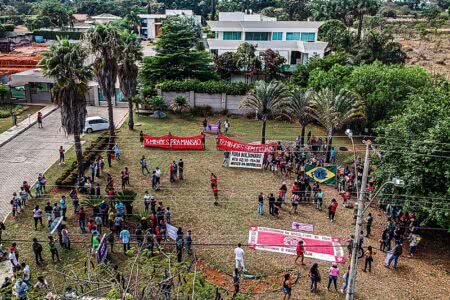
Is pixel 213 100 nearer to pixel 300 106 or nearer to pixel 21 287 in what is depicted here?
pixel 300 106

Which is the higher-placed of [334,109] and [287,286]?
[334,109]

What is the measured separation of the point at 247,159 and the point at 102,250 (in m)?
14.2

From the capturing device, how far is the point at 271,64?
1977 inches

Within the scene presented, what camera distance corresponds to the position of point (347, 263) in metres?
20.9

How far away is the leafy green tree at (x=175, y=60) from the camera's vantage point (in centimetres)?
4772

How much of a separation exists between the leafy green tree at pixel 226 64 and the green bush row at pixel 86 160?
843 inches

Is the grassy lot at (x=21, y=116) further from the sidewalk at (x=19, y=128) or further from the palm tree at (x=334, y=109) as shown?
the palm tree at (x=334, y=109)

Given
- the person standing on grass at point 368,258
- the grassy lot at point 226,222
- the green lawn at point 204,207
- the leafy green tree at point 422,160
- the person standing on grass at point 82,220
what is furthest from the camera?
the person standing on grass at point 82,220

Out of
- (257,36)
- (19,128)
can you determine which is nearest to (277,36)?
(257,36)

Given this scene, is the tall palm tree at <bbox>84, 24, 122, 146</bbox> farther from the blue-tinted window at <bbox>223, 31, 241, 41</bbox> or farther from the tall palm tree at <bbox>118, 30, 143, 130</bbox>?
the blue-tinted window at <bbox>223, 31, 241, 41</bbox>

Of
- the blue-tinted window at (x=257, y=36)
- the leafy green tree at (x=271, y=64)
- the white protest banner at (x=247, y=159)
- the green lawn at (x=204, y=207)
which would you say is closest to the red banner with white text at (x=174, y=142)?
the green lawn at (x=204, y=207)

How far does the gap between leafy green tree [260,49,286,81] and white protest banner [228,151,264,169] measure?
71.2 feet

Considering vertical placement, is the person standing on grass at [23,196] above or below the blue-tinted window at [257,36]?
below

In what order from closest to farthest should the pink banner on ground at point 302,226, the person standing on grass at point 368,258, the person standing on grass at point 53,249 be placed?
the person standing on grass at point 53,249 → the person standing on grass at point 368,258 → the pink banner on ground at point 302,226
